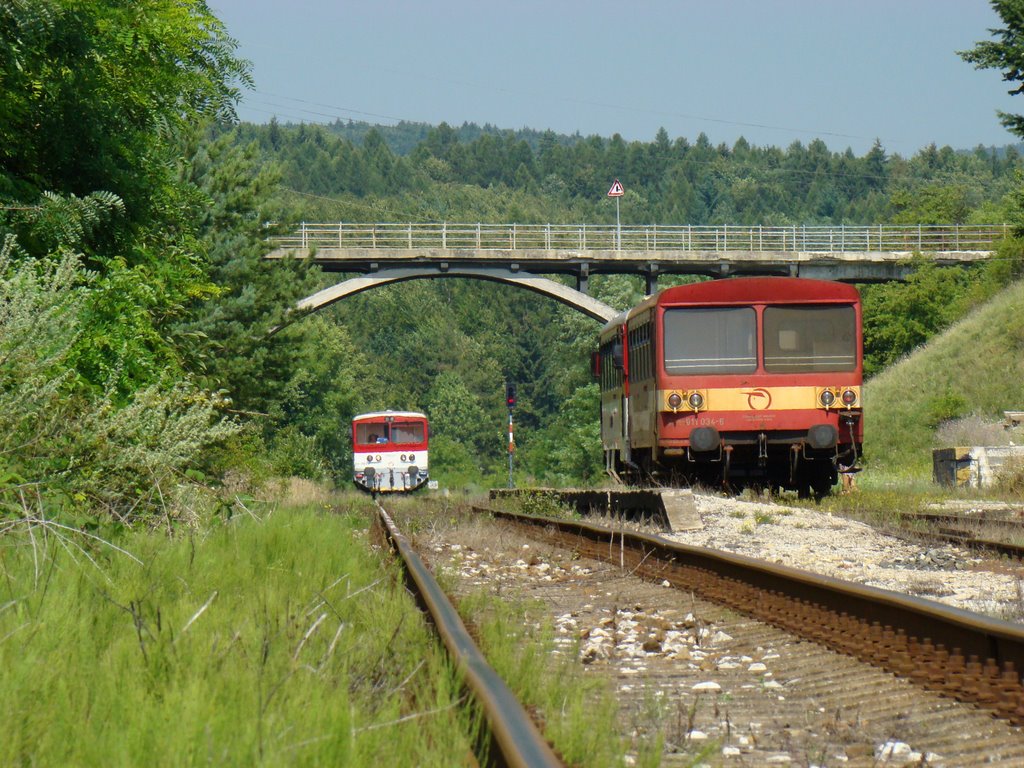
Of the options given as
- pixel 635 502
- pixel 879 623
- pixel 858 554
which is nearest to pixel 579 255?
pixel 635 502

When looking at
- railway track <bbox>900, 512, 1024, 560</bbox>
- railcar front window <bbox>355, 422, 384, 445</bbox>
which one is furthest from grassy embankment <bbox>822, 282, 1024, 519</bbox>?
railcar front window <bbox>355, 422, 384, 445</bbox>

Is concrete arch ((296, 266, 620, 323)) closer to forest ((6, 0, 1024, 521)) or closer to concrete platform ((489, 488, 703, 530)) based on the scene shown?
forest ((6, 0, 1024, 521))

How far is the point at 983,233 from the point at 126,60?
4439 cm

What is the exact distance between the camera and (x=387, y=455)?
39625 mm

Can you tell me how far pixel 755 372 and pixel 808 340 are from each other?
28.6 inches

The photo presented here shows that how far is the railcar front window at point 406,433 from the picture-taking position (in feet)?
131

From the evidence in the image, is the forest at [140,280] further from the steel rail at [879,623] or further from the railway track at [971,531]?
the railway track at [971,531]

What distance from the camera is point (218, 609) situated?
202 inches

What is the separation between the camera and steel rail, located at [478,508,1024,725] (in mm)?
4055

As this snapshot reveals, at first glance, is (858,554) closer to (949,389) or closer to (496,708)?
(496,708)

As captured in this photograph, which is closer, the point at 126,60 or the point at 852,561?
the point at 852,561

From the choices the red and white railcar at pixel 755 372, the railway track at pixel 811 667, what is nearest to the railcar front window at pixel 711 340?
the red and white railcar at pixel 755 372

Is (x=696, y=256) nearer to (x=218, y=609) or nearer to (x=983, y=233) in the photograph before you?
(x=983, y=233)

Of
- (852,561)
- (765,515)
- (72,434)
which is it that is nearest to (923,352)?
(765,515)
